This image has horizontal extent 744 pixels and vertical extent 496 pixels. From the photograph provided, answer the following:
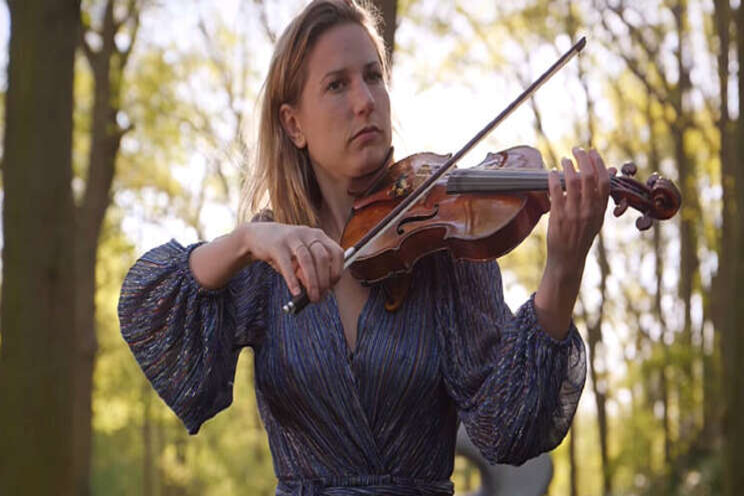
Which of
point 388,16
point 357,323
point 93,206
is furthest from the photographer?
point 93,206

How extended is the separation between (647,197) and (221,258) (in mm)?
981

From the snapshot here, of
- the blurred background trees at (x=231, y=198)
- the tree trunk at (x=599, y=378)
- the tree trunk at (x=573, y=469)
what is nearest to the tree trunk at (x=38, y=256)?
the blurred background trees at (x=231, y=198)

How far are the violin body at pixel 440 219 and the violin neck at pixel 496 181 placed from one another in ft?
0.05

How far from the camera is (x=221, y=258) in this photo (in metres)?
2.56

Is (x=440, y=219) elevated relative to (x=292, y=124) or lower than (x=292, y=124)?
lower

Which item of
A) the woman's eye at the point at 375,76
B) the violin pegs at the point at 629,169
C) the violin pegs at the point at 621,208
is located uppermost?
the woman's eye at the point at 375,76

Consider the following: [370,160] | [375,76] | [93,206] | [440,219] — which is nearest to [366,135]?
[370,160]

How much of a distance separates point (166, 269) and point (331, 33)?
77 centimetres

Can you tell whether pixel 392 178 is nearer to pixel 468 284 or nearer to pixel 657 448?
pixel 468 284

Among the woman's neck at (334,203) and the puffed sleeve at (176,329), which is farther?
the woman's neck at (334,203)

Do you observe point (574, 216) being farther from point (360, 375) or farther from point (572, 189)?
point (360, 375)

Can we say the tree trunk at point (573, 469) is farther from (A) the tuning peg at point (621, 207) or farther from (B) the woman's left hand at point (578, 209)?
(B) the woman's left hand at point (578, 209)

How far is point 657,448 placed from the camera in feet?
75.3

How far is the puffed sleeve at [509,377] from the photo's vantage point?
2.55 m
